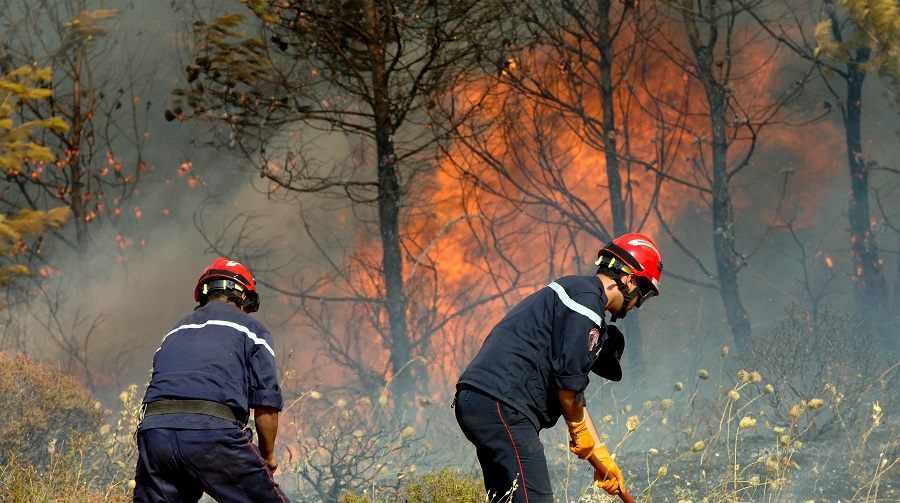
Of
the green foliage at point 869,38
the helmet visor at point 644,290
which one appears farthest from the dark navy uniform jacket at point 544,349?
the green foliage at point 869,38

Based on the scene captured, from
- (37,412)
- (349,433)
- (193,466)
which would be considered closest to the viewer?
(193,466)

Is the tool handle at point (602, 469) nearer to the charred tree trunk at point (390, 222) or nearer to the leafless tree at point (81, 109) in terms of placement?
the charred tree trunk at point (390, 222)

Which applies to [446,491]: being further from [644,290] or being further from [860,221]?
[860,221]

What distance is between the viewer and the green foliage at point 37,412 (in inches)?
308

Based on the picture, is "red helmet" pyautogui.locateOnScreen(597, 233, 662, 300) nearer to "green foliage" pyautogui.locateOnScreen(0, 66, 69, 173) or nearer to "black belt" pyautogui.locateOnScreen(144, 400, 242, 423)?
"black belt" pyautogui.locateOnScreen(144, 400, 242, 423)

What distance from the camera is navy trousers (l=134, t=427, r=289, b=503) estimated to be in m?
4.11

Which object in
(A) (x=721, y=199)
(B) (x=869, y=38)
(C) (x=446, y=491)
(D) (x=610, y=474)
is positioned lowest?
(C) (x=446, y=491)

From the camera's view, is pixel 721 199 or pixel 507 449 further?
pixel 721 199

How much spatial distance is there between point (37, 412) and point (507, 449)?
16.7ft

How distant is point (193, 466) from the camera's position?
4.11m

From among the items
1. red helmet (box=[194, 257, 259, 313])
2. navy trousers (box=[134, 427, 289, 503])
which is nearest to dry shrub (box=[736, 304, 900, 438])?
red helmet (box=[194, 257, 259, 313])

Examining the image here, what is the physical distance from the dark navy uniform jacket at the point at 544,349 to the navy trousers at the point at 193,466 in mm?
1091

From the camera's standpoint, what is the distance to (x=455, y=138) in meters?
12.4

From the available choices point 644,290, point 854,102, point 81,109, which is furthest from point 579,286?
point 81,109
